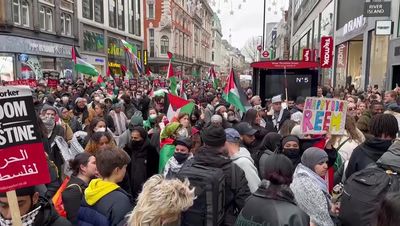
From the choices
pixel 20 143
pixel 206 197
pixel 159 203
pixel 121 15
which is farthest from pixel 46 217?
pixel 121 15

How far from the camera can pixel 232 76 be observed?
30.7 ft

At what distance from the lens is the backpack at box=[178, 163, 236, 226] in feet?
10.9

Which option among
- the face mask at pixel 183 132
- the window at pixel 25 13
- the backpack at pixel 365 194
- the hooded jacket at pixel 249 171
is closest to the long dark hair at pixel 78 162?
the hooded jacket at pixel 249 171

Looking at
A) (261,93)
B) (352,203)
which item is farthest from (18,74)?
(352,203)

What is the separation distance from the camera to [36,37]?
90.3 ft

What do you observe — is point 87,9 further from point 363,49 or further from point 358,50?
point 363,49

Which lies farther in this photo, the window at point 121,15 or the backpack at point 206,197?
the window at point 121,15

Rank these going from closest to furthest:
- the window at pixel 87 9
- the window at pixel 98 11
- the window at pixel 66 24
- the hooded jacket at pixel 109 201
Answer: the hooded jacket at pixel 109 201 → the window at pixel 66 24 → the window at pixel 87 9 → the window at pixel 98 11

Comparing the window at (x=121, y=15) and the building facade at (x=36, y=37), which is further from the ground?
the window at (x=121, y=15)

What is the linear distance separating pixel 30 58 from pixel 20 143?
1034 inches

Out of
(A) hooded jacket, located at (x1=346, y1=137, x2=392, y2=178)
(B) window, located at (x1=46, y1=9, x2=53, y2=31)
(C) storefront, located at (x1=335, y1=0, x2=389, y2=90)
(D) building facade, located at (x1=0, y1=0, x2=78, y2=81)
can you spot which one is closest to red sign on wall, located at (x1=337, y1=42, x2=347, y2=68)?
(C) storefront, located at (x1=335, y1=0, x2=389, y2=90)

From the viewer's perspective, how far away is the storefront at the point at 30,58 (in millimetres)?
24031

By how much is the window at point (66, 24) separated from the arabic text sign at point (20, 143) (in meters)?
31.4

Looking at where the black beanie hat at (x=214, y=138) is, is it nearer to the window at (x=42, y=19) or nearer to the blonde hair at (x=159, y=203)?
the blonde hair at (x=159, y=203)
